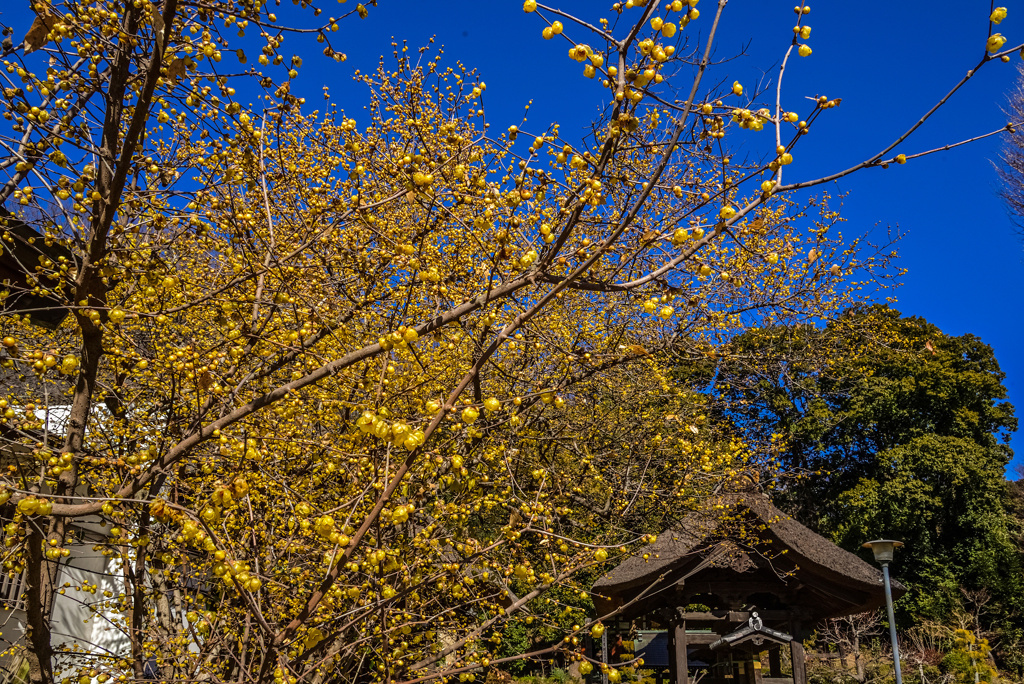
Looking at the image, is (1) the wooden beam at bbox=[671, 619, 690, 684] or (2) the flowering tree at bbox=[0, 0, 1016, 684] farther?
(1) the wooden beam at bbox=[671, 619, 690, 684]

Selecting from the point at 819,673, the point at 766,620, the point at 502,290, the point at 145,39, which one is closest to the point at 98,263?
the point at 145,39

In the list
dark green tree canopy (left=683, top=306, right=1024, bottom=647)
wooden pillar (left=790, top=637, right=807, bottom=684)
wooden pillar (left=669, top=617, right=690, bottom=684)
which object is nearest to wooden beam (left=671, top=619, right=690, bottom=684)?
wooden pillar (left=669, top=617, right=690, bottom=684)

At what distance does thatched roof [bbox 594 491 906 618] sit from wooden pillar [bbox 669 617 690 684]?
0.41 meters

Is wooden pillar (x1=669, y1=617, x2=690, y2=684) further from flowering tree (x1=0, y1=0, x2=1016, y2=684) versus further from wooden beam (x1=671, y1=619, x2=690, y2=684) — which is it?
flowering tree (x1=0, y1=0, x2=1016, y2=684)

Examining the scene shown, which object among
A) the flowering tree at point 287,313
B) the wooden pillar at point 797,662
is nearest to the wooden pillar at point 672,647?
the wooden pillar at point 797,662

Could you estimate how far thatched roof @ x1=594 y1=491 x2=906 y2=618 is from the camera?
775 centimetres

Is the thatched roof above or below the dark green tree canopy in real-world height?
below

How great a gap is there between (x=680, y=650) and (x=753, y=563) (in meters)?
1.60

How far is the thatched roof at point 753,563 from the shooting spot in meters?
7.75

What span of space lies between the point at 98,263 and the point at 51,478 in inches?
47.8

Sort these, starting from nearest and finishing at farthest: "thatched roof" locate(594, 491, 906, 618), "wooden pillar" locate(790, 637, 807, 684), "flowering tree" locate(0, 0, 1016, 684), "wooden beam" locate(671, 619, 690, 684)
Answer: "flowering tree" locate(0, 0, 1016, 684)
"thatched roof" locate(594, 491, 906, 618)
"wooden pillar" locate(790, 637, 807, 684)
"wooden beam" locate(671, 619, 690, 684)

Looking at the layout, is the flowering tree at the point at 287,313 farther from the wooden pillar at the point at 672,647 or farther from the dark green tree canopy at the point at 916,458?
the dark green tree canopy at the point at 916,458

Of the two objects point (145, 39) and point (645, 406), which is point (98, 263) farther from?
point (645, 406)

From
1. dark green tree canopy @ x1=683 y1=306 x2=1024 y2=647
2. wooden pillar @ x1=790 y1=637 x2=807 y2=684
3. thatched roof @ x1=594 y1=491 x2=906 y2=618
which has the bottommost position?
wooden pillar @ x1=790 y1=637 x2=807 y2=684
